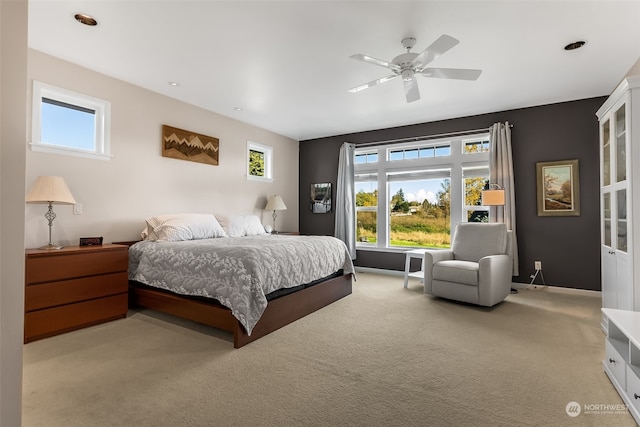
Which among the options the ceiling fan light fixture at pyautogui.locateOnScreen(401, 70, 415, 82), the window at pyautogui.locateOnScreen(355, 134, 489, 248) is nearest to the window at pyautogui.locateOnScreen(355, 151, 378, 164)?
the window at pyautogui.locateOnScreen(355, 134, 489, 248)

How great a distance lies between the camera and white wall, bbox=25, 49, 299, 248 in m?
3.24

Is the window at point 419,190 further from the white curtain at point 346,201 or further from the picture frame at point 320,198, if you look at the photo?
the picture frame at point 320,198

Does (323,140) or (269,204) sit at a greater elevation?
(323,140)

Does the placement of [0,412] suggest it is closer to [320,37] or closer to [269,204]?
[320,37]

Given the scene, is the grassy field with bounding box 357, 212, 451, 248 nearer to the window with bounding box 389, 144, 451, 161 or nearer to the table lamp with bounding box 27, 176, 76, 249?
the window with bounding box 389, 144, 451, 161

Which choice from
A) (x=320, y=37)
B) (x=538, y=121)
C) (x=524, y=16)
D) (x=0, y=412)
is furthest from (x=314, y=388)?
(x=538, y=121)

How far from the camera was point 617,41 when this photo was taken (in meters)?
2.86

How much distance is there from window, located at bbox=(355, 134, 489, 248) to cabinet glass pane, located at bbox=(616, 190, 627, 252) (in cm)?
221

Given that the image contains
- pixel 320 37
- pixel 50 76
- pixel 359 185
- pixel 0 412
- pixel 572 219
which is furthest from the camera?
pixel 359 185

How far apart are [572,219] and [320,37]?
418cm

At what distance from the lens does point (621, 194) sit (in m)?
2.74

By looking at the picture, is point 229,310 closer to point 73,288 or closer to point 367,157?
point 73,288

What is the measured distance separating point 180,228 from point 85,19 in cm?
217

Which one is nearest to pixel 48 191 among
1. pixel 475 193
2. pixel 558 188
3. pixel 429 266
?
pixel 429 266
